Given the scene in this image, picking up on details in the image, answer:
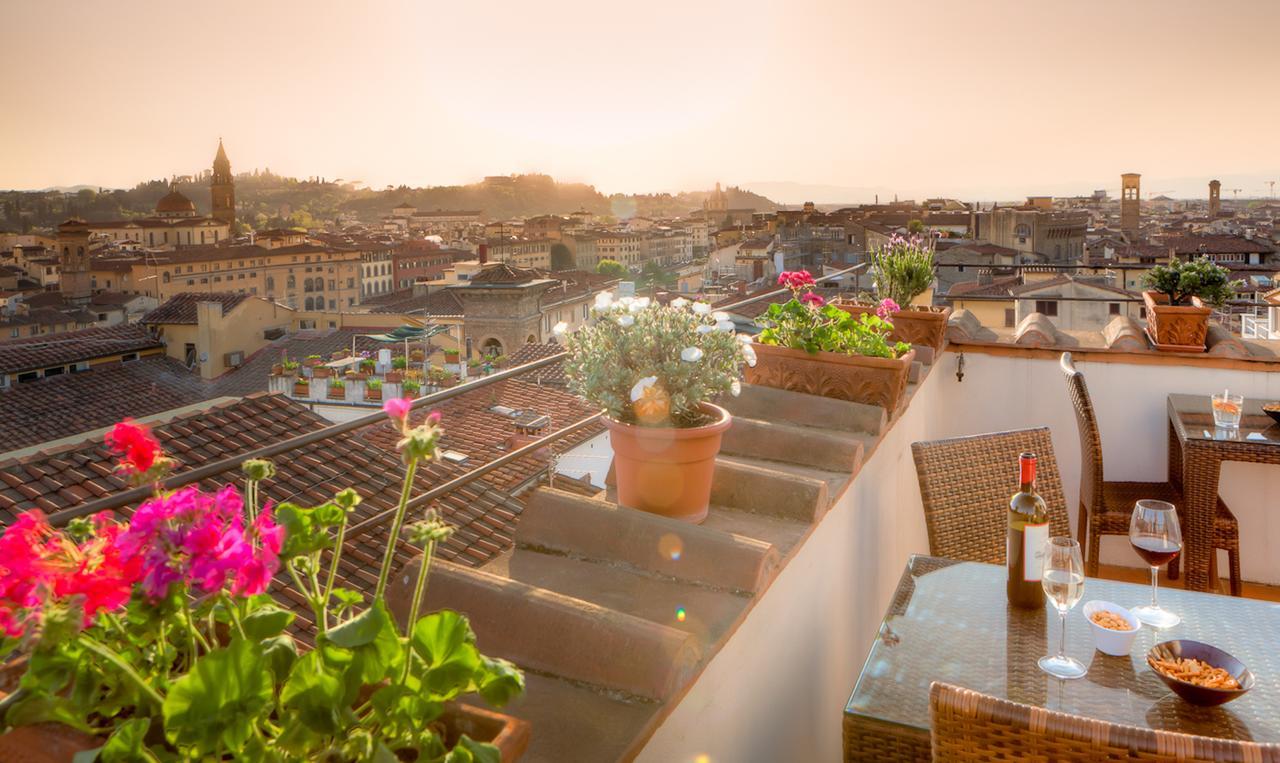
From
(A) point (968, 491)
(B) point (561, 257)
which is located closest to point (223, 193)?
(B) point (561, 257)

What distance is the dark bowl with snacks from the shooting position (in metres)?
1.43

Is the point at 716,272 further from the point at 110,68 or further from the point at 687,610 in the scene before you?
the point at 687,610

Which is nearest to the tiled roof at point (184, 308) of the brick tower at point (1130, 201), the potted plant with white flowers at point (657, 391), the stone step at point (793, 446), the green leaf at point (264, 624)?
the stone step at point (793, 446)

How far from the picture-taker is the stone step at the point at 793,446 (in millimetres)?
2193

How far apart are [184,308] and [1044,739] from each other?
98.2 feet

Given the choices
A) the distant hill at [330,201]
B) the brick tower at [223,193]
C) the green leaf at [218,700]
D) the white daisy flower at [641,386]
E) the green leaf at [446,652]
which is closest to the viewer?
the green leaf at [218,700]

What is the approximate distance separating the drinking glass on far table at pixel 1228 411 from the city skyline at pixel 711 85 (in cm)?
536

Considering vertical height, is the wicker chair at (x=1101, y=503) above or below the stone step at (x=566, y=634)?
below

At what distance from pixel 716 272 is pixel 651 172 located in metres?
54.5

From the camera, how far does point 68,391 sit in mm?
21438

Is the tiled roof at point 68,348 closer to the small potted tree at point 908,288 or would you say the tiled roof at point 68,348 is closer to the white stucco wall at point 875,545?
the small potted tree at point 908,288

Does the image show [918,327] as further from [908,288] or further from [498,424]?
[498,424]

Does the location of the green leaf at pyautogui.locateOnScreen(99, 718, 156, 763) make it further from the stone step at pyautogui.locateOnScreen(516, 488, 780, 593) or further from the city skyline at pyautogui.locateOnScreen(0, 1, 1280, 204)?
the city skyline at pyautogui.locateOnScreen(0, 1, 1280, 204)

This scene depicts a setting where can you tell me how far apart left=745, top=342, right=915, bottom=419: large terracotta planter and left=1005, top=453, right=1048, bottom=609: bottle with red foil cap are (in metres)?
0.73
